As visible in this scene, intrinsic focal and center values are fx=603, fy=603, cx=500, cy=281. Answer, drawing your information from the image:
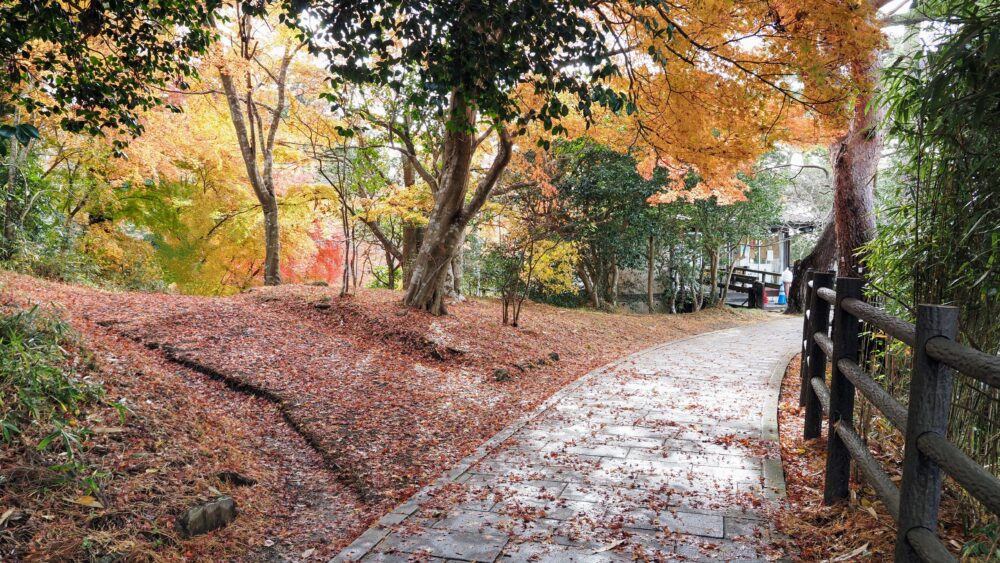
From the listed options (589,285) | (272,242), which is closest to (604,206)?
(589,285)

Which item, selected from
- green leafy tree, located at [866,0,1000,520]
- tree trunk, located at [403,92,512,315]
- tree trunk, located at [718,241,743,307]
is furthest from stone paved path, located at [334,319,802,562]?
tree trunk, located at [718,241,743,307]

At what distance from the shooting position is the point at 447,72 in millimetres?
3910

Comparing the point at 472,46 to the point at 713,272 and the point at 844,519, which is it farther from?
the point at 713,272

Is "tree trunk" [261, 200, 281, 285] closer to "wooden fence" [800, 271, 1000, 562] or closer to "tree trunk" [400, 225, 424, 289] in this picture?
"tree trunk" [400, 225, 424, 289]

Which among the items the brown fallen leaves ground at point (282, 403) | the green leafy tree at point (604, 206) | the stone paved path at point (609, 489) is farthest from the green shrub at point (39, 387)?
the green leafy tree at point (604, 206)

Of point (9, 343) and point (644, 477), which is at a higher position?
point (9, 343)

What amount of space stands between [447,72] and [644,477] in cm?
299

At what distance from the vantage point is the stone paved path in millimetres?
3084

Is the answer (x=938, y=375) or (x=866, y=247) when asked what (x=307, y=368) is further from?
(x=938, y=375)

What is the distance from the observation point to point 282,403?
5.63 metres

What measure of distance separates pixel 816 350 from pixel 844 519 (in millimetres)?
1516

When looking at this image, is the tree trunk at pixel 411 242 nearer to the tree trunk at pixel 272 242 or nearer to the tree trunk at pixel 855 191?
the tree trunk at pixel 272 242

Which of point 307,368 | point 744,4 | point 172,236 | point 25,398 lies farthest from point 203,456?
point 172,236

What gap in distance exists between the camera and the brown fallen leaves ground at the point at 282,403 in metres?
3.24
